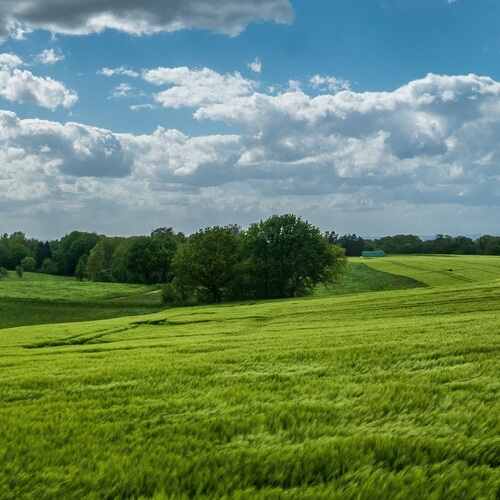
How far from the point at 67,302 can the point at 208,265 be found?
72.9 ft

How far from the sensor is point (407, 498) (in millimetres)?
3465

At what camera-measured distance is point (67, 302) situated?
248ft

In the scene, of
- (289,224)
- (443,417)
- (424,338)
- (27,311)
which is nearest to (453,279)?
(289,224)

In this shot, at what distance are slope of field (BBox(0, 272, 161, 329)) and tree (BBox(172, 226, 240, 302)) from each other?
608cm

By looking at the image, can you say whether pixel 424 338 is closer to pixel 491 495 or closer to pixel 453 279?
pixel 491 495

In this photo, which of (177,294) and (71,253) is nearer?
(177,294)

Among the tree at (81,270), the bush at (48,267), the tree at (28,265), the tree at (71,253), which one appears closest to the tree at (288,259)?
the tree at (81,270)

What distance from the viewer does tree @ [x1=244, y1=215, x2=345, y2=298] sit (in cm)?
7338

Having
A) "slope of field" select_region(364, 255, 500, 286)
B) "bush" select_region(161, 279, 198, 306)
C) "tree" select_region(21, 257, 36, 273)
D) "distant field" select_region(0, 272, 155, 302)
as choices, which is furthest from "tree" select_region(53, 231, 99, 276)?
"slope of field" select_region(364, 255, 500, 286)

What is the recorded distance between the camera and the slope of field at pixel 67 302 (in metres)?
62.9

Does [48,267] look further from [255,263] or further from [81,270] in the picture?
[255,263]

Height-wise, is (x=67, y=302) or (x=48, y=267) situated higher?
(x=48, y=267)

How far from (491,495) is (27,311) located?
70.5 meters

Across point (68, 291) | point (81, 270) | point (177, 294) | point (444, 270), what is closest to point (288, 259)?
point (177, 294)
